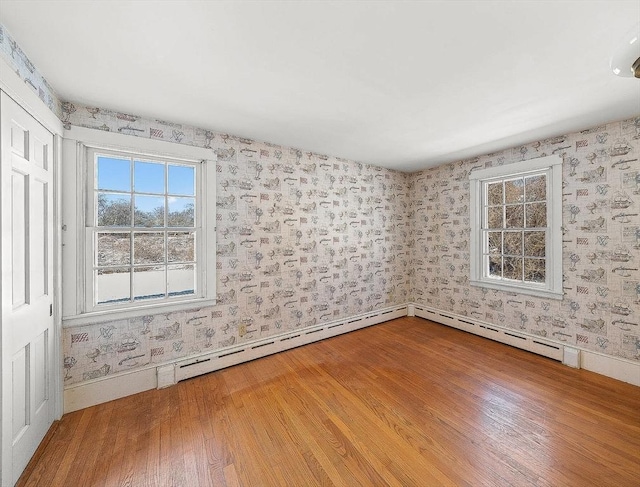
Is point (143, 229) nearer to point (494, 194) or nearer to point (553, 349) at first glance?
point (494, 194)

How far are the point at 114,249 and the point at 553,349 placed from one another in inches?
181

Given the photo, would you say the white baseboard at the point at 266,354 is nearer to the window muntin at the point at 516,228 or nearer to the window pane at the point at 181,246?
the window muntin at the point at 516,228

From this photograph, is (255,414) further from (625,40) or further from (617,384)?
(617,384)

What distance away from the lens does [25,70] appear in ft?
5.12

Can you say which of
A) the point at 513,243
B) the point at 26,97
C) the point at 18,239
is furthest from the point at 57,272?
the point at 513,243

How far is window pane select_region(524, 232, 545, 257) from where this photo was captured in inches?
121

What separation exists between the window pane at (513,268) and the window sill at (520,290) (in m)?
0.17

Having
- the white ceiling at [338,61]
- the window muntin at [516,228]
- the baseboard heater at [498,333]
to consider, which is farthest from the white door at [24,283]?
the window muntin at [516,228]

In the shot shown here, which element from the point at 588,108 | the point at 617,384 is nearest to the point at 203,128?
the point at 588,108

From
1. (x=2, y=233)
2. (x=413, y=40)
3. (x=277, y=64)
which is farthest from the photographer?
(x=277, y=64)

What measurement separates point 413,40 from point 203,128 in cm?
208

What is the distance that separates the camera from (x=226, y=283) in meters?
2.77

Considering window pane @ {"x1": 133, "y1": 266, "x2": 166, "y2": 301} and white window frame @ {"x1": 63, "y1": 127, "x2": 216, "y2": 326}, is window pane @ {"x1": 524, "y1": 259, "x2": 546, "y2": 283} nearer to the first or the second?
white window frame @ {"x1": 63, "y1": 127, "x2": 216, "y2": 326}

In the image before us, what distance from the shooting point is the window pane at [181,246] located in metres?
2.56
